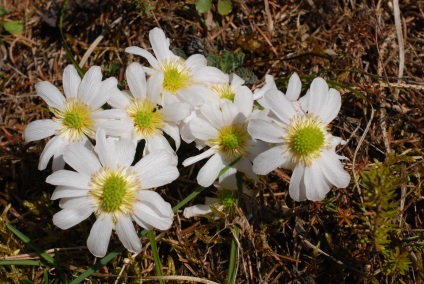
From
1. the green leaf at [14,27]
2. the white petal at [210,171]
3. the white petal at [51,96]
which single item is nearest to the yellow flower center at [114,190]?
the white petal at [210,171]

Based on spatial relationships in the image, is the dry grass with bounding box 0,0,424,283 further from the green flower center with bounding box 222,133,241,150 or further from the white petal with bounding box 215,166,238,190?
the green flower center with bounding box 222,133,241,150

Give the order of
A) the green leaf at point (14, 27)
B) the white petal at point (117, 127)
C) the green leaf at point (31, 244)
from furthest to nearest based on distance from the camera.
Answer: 1. the green leaf at point (14, 27)
2. the green leaf at point (31, 244)
3. the white petal at point (117, 127)

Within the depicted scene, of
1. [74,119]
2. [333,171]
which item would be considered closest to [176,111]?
[74,119]

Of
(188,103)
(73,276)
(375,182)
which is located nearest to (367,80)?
(375,182)

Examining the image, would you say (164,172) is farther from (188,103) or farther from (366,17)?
(366,17)

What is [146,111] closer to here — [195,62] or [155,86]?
[155,86]

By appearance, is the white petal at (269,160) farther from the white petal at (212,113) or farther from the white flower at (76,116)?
the white flower at (76,116)

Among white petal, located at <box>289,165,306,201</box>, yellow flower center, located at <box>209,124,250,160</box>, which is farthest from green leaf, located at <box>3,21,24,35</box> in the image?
white petal, located at <box>289,165,306,201</box>
